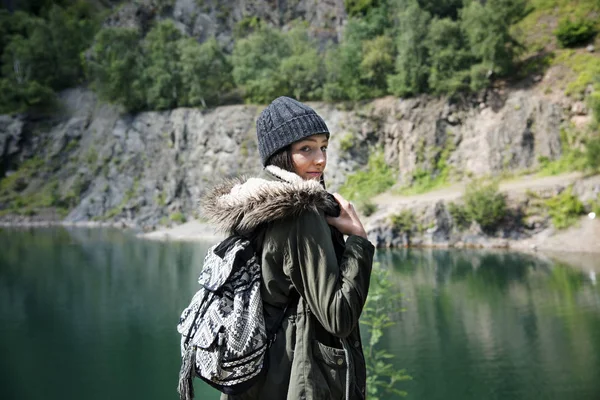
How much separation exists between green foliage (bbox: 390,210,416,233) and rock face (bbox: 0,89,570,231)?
50cm

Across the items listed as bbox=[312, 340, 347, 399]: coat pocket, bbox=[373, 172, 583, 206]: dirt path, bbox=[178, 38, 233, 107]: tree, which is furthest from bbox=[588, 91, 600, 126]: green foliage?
bbox=[312, 340, 347, 399]: coat pocket

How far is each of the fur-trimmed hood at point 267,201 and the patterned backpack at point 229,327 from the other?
0.10 metres

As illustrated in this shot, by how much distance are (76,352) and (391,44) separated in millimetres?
35544

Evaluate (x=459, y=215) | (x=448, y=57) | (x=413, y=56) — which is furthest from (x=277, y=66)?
(x=459, y=215)

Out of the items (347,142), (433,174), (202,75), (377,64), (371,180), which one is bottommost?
(371,180)

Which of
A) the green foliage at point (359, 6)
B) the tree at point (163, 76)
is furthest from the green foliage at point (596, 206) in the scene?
the tree at point (163, 76)

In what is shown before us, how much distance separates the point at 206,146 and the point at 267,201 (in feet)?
155

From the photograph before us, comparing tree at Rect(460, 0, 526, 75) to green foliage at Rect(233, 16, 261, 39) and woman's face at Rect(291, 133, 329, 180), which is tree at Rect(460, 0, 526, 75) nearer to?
→ green foliage at Rect(233, 16, 261, 39)

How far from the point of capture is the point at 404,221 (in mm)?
31281

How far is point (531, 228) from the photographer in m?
29.0

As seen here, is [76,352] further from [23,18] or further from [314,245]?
[23,18]

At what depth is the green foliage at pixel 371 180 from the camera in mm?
39719

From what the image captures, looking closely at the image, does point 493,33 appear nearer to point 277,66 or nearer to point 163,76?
point 277,66

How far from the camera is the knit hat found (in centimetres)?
249
